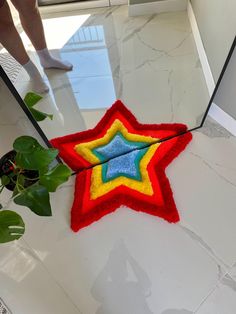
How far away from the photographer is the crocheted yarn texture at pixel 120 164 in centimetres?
93

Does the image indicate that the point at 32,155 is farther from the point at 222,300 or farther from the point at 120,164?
the point at 222,300

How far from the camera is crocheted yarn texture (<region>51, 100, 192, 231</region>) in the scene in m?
0.93

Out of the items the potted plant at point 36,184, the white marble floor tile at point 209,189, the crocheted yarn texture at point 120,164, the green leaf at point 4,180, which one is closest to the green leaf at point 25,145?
the potted plant at point 36,184

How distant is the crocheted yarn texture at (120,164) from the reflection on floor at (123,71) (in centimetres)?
5

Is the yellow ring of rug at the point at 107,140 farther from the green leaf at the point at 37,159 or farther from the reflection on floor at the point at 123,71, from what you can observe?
the green leaf at the point at 37,159

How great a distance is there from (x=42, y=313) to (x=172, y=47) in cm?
107

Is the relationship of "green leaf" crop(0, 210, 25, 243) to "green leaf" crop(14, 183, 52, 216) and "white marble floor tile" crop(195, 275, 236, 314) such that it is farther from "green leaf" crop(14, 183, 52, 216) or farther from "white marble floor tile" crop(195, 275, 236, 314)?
"white marble floor tile" crop(195, 275, 236, 314)

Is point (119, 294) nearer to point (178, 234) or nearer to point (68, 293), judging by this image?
point (68, 293)

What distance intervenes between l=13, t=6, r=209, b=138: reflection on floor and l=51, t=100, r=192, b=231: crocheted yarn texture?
51 mm

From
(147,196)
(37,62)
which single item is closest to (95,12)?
(37,62)

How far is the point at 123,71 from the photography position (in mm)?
1136

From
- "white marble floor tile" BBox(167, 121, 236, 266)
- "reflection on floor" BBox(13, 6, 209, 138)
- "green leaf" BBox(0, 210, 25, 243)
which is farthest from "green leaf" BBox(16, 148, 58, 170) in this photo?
"white marble floor tile" BBox(167, 121, 236, 266)

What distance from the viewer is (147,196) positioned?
37.2 inches

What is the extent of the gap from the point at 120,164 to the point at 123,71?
413 mm
